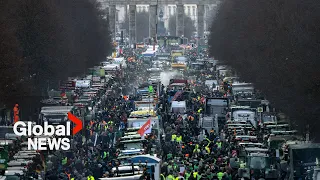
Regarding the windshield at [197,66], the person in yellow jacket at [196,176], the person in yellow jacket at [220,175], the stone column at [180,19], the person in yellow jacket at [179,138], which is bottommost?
the windshield at [197,66]

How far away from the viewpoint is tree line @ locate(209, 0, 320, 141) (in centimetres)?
4281

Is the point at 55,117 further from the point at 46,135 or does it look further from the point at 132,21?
the point at 132,21

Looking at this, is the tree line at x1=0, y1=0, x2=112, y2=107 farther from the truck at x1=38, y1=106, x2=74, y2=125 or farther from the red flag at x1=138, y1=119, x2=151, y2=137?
the red flag at x1=138, y1=119, x2=151, y2=137

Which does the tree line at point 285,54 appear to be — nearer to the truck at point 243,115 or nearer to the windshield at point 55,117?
the truck at point 243,115

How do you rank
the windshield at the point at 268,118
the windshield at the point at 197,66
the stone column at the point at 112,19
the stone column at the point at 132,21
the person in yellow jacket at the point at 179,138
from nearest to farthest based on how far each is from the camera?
the person in yellow jacket at the point at 179,138 < the windshield at the point at 268,118 < the windshield at the point at 197,66 < the stone column at the point at 112,19 < the stone column at the point at 132,21

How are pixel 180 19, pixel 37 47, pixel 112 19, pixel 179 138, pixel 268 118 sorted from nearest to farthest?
1. pixel 179 138
2. pixel 268 118
3. pixel 37 47
4. pixel 112 19
5. pixel 180 19

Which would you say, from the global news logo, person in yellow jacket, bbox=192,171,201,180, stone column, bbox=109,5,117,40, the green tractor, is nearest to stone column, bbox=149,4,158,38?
stone column, bbox=109,5,117,40

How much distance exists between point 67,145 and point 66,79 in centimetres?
3510

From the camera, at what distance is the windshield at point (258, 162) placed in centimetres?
3462

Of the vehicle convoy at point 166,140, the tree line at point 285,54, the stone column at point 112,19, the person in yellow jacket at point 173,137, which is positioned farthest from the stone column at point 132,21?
the person in yellow jacket at point 173,137

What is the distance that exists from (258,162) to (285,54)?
17.5 metres

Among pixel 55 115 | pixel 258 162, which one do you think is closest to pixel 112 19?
pixel 55 115

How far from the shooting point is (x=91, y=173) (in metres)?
34.2

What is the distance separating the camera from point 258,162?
3462 cm
